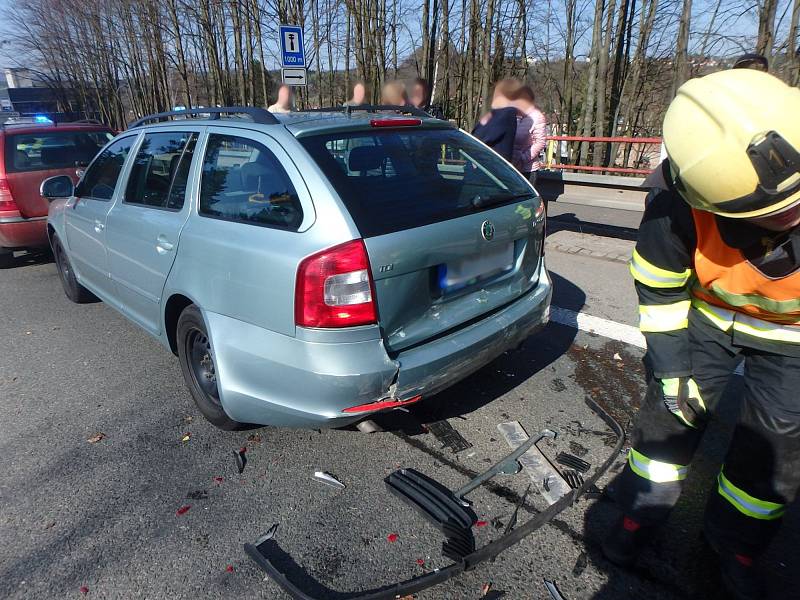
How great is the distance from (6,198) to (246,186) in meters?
5.04

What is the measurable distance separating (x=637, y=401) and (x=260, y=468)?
2.20 m

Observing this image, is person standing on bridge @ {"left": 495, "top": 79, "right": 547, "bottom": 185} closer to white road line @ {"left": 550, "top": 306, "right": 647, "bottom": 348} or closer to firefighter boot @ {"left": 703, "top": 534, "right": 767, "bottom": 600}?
white road line @ {"left": 550, "top": 306, "right": 647, "bottom": 348}

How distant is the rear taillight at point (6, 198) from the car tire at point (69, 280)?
1316mm

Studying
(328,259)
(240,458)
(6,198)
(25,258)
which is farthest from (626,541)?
(25,258)

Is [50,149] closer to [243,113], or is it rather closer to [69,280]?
[69,280]

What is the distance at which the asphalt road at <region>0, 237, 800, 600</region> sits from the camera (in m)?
2.07

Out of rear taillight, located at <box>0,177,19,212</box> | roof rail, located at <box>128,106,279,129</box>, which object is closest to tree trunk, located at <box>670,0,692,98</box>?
roof rail, located at <box>128,106,279,129</box>

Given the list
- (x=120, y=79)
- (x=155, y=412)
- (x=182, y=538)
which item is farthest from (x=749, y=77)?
(x=120, y=79)

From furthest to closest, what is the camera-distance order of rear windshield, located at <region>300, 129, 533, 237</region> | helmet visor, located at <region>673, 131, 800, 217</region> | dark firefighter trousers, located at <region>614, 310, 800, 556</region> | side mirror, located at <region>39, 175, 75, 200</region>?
side mirror, located at <region>39, 175, 75, 200</region> < rear windshield, located at <region>300, 129, 533, 237</region> < dark firefighter trousers, located at <region>614, 310, 800, 556</region> < helmet visor, located at <region>673, 131, 800, 217</region>

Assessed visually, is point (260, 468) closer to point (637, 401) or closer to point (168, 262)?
point (168, 262)

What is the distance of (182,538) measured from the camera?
229cm

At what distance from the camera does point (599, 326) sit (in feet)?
14.3

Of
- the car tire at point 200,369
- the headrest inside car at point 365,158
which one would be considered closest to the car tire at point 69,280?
the car tire at point 200,369

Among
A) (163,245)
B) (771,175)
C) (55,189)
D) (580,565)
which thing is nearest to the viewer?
(771,175)
